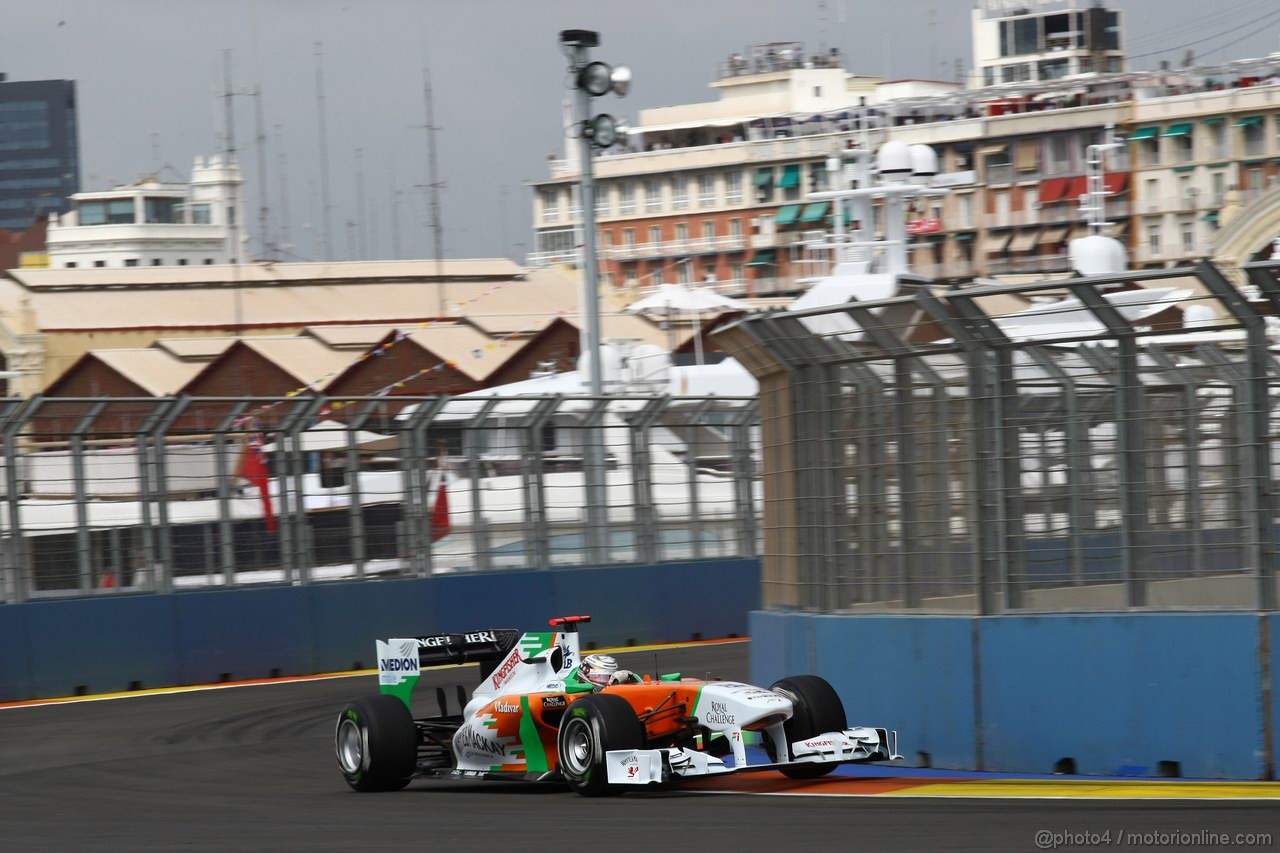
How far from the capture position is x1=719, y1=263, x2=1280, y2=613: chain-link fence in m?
9.49

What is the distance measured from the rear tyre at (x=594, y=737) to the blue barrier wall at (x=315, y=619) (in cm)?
840

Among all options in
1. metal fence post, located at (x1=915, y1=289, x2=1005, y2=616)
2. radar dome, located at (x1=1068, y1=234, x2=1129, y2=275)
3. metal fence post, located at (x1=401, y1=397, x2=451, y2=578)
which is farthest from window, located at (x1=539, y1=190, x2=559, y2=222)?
metal fence post, located at (x1=915, y1=289, x2=1005, y2=616)

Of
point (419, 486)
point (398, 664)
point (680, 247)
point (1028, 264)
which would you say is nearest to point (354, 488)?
point (419, 486)

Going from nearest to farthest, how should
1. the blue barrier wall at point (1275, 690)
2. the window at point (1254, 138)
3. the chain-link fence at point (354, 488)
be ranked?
the blue barrier wall at point (1275, 690) < the chain-link fence at point (354, 488) < the window at point (1254, 138)

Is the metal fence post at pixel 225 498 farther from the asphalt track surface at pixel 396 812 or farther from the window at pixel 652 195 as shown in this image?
the window at pixel 652 195

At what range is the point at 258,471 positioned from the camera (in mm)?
18188

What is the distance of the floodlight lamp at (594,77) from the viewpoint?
74.6ft

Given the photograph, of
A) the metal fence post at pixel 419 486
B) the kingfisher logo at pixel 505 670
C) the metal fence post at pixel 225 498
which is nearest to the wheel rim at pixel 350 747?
the kingfisher logo at pixel 505 670

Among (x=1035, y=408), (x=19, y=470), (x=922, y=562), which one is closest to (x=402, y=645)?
(x=922, y=562)

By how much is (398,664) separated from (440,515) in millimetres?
8309

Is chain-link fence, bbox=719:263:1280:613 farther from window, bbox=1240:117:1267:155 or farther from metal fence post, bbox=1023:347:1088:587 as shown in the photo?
window, bbox=1240:117:1267:155

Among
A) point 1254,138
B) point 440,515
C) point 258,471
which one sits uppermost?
point 1254,138

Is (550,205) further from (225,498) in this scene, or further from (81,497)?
(81,497)

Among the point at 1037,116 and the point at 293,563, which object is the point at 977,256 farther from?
the point at 293,563
